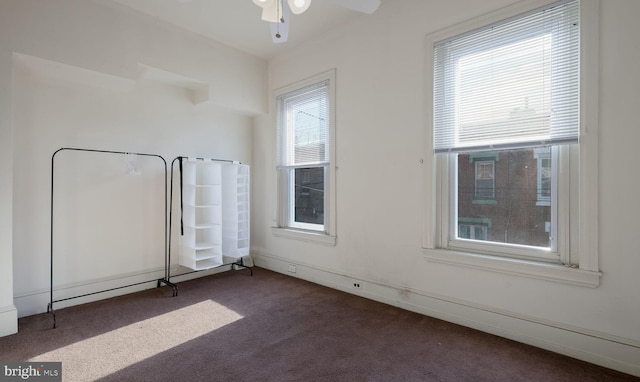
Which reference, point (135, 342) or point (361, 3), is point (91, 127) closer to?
point (135, 342)

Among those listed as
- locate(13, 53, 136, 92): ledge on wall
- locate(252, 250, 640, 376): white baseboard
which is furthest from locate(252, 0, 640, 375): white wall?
locate(13, 53, 136, 92): ledge on wall

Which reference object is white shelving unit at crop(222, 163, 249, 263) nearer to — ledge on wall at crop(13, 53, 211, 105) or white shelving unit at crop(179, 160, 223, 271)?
white shelving unit at crop(179, 160, 223, 271)

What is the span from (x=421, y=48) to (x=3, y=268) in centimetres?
396

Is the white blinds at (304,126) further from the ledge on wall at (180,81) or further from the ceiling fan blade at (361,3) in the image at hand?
the ceiling fan blade at (361,3)

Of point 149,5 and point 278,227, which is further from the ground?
point 149,5

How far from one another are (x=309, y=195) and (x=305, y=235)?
1.74ft

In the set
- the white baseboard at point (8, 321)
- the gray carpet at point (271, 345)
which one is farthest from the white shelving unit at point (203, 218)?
the white baseboard at point (8, 321)

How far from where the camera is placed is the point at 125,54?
3.12m

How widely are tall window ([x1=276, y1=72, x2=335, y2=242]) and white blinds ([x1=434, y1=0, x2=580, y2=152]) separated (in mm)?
1347

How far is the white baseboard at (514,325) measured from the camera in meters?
1.99

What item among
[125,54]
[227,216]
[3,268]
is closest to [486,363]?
[227,216]

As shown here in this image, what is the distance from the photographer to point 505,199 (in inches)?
98.4

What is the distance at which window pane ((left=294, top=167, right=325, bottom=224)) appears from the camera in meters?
3.90

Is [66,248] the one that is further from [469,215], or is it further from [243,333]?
[469,215]
